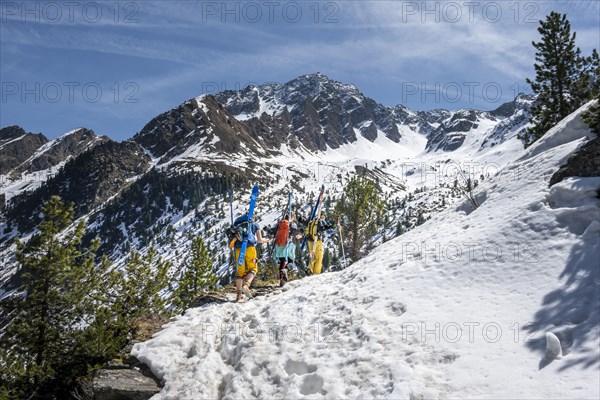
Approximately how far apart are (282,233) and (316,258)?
288cm

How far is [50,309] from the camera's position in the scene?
1423 centimetres

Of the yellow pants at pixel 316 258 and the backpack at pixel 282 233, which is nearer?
the backpack at pixel 282 233

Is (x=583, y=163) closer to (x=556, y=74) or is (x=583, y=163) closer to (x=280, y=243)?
(x=280, y=243)

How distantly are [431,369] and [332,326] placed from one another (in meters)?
2.85

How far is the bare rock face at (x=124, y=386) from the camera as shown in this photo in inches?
354

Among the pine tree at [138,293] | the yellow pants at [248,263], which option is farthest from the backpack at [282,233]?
the pine tree at [138,293]

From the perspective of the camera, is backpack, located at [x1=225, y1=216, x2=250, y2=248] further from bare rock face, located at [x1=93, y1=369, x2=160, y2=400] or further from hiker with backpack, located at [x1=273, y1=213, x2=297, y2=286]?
bare rock face, located at [x1=93, y1=369, x2=160, y2=400]

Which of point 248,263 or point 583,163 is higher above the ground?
point 583,163

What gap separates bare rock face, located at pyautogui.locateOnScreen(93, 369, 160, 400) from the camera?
9.00 metres

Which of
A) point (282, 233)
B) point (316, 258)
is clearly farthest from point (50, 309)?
point (316, 258)

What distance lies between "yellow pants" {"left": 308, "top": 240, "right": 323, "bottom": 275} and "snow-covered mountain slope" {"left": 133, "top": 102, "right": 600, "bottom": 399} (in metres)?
4.64

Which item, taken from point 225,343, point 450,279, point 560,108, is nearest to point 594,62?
point 560,108

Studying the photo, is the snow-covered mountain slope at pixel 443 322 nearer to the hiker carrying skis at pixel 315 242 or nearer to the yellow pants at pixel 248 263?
the yellow pants at pixel 248 263

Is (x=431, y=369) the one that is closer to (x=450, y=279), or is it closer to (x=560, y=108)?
(x=450, y=279)
